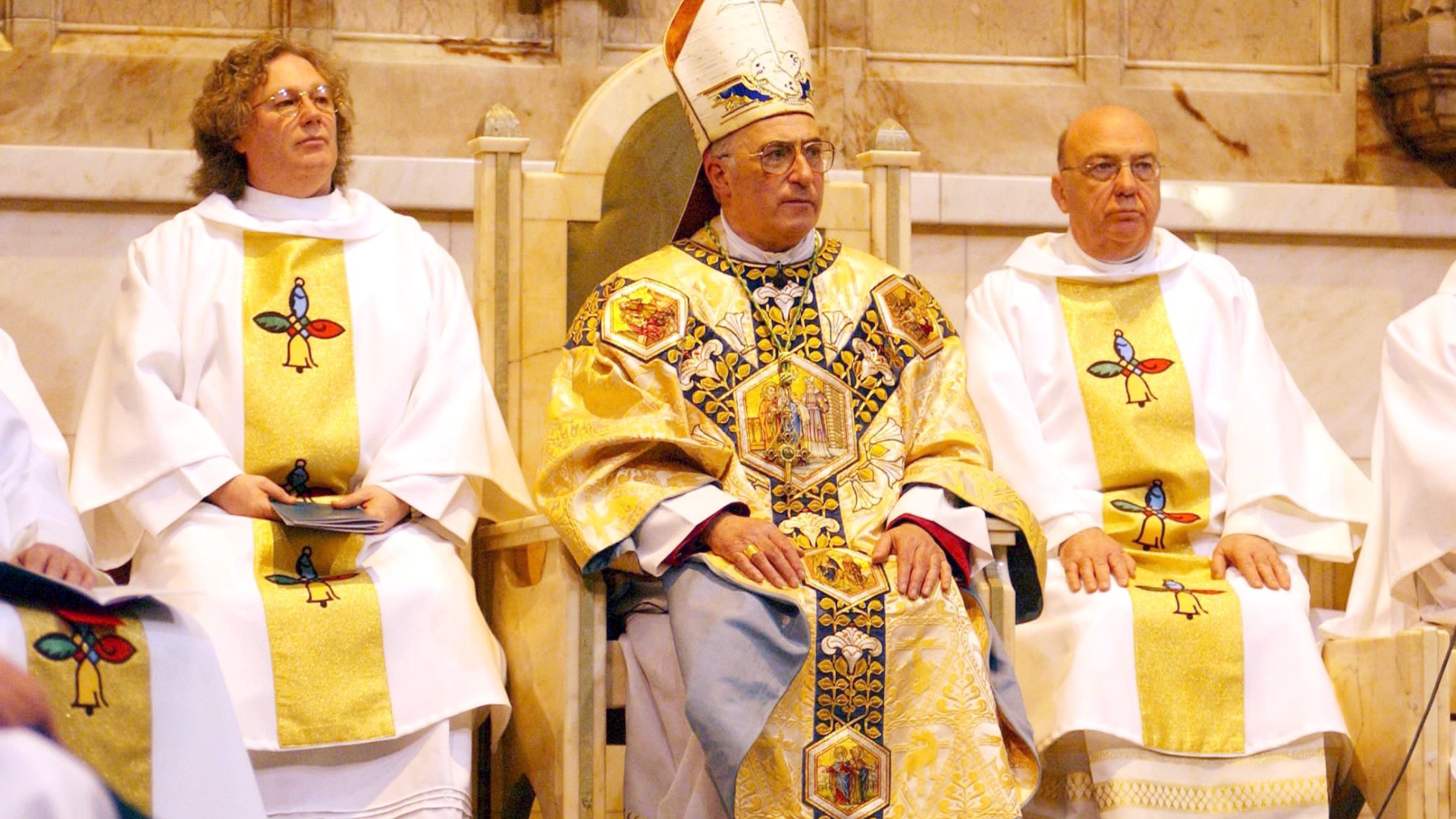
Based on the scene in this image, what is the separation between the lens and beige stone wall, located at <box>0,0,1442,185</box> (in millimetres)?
5652

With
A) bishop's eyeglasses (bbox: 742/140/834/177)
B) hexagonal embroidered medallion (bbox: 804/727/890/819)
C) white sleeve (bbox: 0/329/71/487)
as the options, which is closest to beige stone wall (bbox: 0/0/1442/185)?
white sleeve (bbox: 0/329/71/487)

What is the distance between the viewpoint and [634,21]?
602 cm

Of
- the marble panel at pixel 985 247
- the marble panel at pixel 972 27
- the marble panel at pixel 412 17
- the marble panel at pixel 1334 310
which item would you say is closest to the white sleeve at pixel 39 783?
the marble panel at pixel 412 17

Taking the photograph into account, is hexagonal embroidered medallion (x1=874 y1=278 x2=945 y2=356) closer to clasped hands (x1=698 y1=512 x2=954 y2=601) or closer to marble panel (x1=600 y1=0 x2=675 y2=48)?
clasped hands (x1=698 y1=512 x2=954 y2=601)

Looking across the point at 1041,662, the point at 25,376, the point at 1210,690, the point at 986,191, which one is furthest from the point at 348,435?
the point at 986,191

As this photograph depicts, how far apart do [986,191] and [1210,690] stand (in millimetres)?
2172

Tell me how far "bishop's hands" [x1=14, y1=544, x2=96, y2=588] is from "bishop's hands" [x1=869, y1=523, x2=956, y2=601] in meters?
1.50

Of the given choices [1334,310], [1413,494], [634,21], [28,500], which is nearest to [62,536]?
[28,500]

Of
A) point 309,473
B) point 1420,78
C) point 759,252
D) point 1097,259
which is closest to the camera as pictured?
point 759,252

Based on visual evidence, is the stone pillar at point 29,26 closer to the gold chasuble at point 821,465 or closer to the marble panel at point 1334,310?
the gold chasuble at point 821,465

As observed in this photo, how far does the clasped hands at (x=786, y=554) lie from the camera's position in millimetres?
3758

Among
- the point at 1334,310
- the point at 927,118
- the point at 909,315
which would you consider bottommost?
the point at 909,315

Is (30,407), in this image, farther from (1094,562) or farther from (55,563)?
(1094,562)

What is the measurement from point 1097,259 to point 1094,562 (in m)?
0.98
